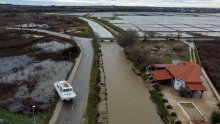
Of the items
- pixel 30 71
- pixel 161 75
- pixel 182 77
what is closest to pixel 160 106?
pixel 182 77

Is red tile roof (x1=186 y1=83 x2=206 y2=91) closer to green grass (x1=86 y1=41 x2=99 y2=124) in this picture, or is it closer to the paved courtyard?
the paved courtyard

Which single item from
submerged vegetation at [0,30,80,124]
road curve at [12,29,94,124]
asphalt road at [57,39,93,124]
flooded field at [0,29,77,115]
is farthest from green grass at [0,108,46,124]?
asphalt road at [57,39,93,124]

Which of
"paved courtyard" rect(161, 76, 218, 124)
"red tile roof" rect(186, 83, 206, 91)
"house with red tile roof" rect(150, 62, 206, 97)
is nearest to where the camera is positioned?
"paved courtyard" rect(161, 76, 218, 124)

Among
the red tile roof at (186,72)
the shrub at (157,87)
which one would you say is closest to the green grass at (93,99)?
the shrub at (157,87)

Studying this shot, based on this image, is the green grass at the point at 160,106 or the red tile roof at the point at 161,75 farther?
the red tile roof at the point at 161,75

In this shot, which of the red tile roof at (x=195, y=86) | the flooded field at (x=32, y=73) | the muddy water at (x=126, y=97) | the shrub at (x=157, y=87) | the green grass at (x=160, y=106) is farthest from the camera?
the shrub at (x=157, y=87)

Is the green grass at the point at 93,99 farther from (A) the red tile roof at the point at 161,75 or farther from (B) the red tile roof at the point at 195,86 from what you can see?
(B) the red tile roof at the point at 195,86
